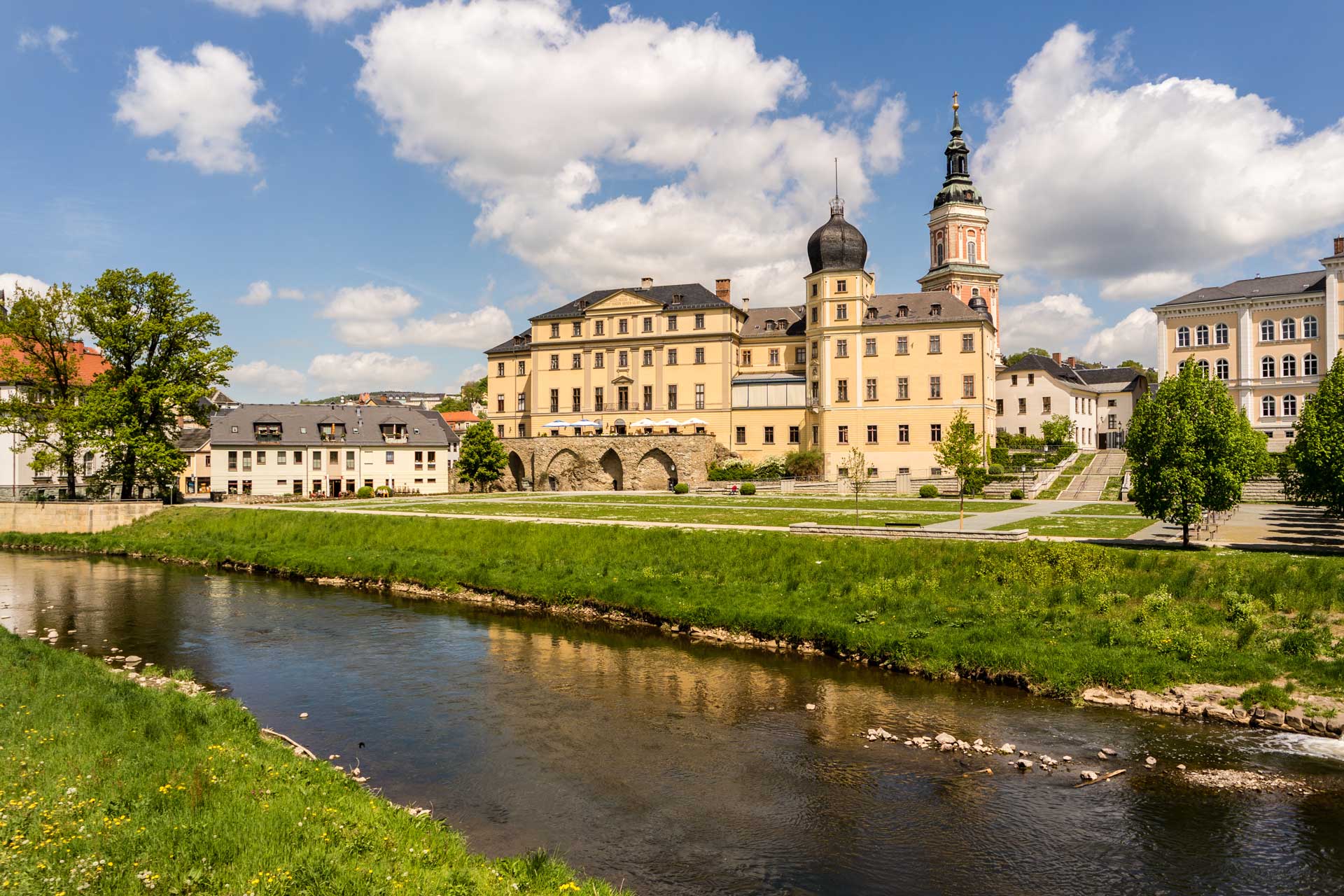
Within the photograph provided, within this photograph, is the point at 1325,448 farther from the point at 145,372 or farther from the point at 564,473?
the point at 145,372

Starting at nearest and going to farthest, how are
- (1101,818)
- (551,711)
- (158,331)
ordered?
(1101,818), (551,711), (158,331)

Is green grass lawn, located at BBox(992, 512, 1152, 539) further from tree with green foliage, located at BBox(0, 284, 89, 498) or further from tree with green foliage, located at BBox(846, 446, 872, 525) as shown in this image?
tree with green foliage, located at BBox(0, 284, 89, 498)

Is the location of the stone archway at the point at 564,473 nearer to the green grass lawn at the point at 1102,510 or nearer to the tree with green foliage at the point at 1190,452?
the green grass lawn at the point at 1102,510

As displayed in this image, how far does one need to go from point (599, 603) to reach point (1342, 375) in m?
28.4

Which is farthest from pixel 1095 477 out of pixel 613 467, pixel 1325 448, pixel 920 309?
pixel 613 467

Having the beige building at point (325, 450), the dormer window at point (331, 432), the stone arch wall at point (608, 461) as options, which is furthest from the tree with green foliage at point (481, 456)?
the dormer window at point (331, 432)

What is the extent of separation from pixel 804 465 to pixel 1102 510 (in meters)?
26.2

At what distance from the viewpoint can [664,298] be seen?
72312 millimetres

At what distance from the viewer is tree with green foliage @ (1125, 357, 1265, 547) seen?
2503 cm

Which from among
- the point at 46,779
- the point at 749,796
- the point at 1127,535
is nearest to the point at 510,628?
the point at 749,796

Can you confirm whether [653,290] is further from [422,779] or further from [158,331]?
[422,779]

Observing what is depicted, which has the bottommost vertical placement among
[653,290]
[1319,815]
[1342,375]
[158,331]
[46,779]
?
[1319,815]

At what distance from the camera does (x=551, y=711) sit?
55.9 ft

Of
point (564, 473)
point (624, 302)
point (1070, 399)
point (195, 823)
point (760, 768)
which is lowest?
point (760, 768)
